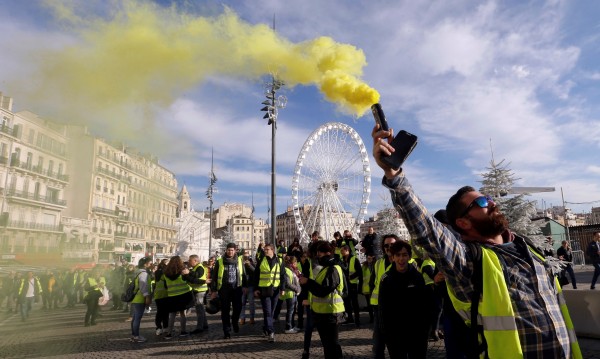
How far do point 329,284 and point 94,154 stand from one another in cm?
389

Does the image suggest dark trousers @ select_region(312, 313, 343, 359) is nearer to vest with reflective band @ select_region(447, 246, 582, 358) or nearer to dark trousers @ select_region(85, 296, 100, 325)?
vest with reflective band @ select_region(447, 246, 582, 358)

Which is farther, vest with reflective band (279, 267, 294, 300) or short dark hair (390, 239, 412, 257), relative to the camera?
vest with reflective band (279, 267, 294, 300)

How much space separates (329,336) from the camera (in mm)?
5398

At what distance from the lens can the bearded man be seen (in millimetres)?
1720

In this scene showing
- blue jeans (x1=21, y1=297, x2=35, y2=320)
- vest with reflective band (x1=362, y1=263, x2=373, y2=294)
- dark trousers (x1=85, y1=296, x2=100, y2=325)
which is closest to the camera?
vest with reflective band (x1=362, y1=263, x2=373, y2=294)

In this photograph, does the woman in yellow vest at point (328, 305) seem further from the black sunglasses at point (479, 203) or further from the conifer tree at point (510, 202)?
the conifer tree at point (510, 202)

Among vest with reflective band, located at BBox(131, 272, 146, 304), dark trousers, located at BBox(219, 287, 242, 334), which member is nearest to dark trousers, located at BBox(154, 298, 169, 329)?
vest with reflective band, located at BBox(131, 272, 146, 304)

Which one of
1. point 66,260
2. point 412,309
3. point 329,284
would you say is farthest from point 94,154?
point 412,309

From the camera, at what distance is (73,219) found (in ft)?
17.5

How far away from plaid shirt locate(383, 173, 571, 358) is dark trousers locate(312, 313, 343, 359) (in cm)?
382

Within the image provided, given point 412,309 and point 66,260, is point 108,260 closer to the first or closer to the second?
point 66,260

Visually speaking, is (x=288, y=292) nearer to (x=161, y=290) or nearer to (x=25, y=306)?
(x=161, y=290)

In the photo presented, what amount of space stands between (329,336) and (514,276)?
402cm

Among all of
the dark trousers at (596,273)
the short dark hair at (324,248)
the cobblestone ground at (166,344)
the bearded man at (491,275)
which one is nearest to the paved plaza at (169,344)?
the cobblestone ground at (166,344)
